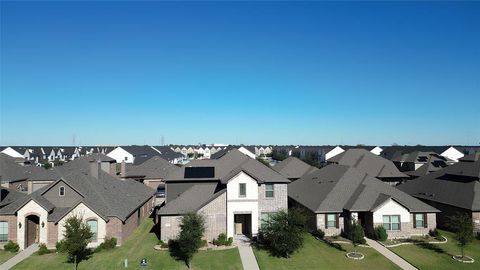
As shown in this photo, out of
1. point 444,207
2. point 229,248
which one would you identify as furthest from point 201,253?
point 444,207

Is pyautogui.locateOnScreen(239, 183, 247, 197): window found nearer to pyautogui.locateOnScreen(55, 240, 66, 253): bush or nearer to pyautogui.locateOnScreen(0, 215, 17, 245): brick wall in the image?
pyautogui.locateOnScreen(55, 240, 66, 253): bush

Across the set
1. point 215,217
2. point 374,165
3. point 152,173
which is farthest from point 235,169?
point 152,173

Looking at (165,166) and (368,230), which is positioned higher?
(165,166)

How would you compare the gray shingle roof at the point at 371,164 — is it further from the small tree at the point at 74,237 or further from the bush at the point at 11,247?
the bush at the point at 11,247

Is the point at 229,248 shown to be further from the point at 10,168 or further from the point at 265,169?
the point at 10,168

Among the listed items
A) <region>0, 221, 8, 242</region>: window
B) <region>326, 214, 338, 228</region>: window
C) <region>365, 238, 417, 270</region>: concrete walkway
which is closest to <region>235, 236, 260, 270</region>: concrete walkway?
<region>326, 214, 338, 228</region>: window

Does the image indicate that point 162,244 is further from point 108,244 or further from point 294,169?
point 294,169
